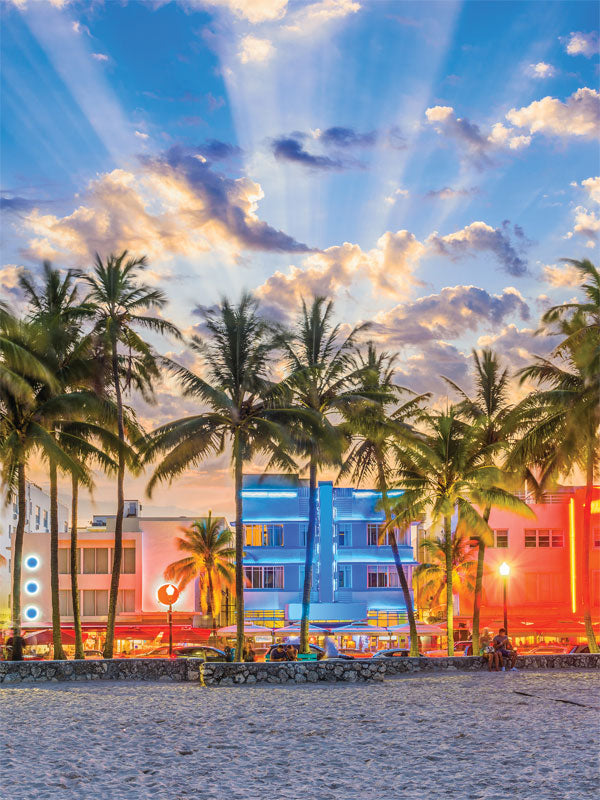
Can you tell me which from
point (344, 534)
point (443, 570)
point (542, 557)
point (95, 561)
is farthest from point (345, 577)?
point (95, 561)

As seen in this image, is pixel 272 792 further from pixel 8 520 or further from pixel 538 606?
pixel 8 520

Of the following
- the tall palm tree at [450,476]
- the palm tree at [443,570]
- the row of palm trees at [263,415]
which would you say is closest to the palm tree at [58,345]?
the row of palm trees at [263,415]

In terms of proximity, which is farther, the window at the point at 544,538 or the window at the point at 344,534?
the window at the point at 544,538

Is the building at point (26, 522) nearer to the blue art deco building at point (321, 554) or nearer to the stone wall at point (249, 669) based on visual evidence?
the blue art deco building at point (321, 554)

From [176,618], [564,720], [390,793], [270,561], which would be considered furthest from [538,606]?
[390,793]

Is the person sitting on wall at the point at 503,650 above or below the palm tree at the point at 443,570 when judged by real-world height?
below

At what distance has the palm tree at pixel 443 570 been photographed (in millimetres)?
60969

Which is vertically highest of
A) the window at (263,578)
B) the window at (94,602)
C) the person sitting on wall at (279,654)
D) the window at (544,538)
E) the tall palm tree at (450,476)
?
the tall palm tree at (450,476)

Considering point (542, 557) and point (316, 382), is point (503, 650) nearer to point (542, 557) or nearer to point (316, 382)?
point (316, 382)

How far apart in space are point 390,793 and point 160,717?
9.18 meters

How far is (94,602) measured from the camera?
66.7 m

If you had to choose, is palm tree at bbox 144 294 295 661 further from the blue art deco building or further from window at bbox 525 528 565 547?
window at bbox 525 528 565 547

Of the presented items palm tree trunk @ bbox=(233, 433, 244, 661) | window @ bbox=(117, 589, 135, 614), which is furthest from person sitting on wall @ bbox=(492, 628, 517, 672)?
window @ bbox=(117, 589, 135, 614)

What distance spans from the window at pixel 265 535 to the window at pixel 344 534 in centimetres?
341
